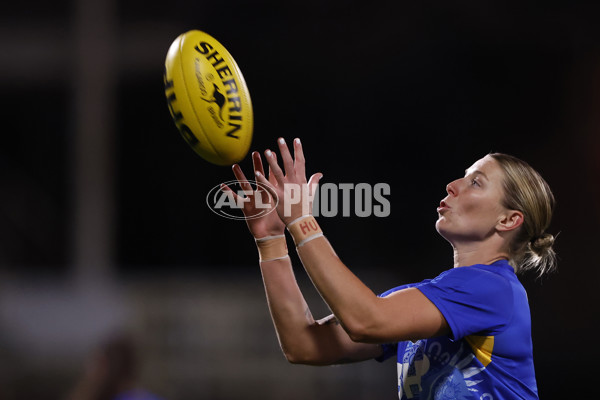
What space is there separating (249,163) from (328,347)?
3.93 metres

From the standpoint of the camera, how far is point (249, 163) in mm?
5641

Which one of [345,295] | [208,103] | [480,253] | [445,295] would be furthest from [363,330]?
[208,103]

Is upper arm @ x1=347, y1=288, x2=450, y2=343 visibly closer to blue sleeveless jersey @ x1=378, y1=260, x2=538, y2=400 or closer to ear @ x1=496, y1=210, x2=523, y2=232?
blue sleeveless jersey @ x1=378, y1=260, x2=538, y2=400

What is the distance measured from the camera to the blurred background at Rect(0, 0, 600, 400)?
191 inches

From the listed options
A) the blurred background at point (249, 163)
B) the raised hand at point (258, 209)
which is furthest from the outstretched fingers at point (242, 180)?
the blurred background at point (249, 163)

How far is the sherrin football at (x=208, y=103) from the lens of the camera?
1841 millimetres

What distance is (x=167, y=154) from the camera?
618 centimetres

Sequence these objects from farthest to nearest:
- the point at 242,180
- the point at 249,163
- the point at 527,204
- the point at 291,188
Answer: the point at 249,163 < the point at 242,180 < the point at 527,204 < the point at 291,188

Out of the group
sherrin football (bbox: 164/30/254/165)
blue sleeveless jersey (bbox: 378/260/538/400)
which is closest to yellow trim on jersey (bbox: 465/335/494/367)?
blue sleeveless jersey (bbox: 378/260/538/400)

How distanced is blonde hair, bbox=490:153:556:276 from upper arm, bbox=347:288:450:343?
1.22 ft

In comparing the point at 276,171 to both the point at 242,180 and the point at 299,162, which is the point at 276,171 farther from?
the point at 242,180

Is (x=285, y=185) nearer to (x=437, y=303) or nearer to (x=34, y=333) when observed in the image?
(x=437, y=303)

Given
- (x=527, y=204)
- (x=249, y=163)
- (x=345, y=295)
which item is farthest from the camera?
(x=249, y=163)

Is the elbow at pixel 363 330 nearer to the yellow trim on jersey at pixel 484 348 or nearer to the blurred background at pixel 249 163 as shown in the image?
the yellow trim on jersey at pixel 484 348
